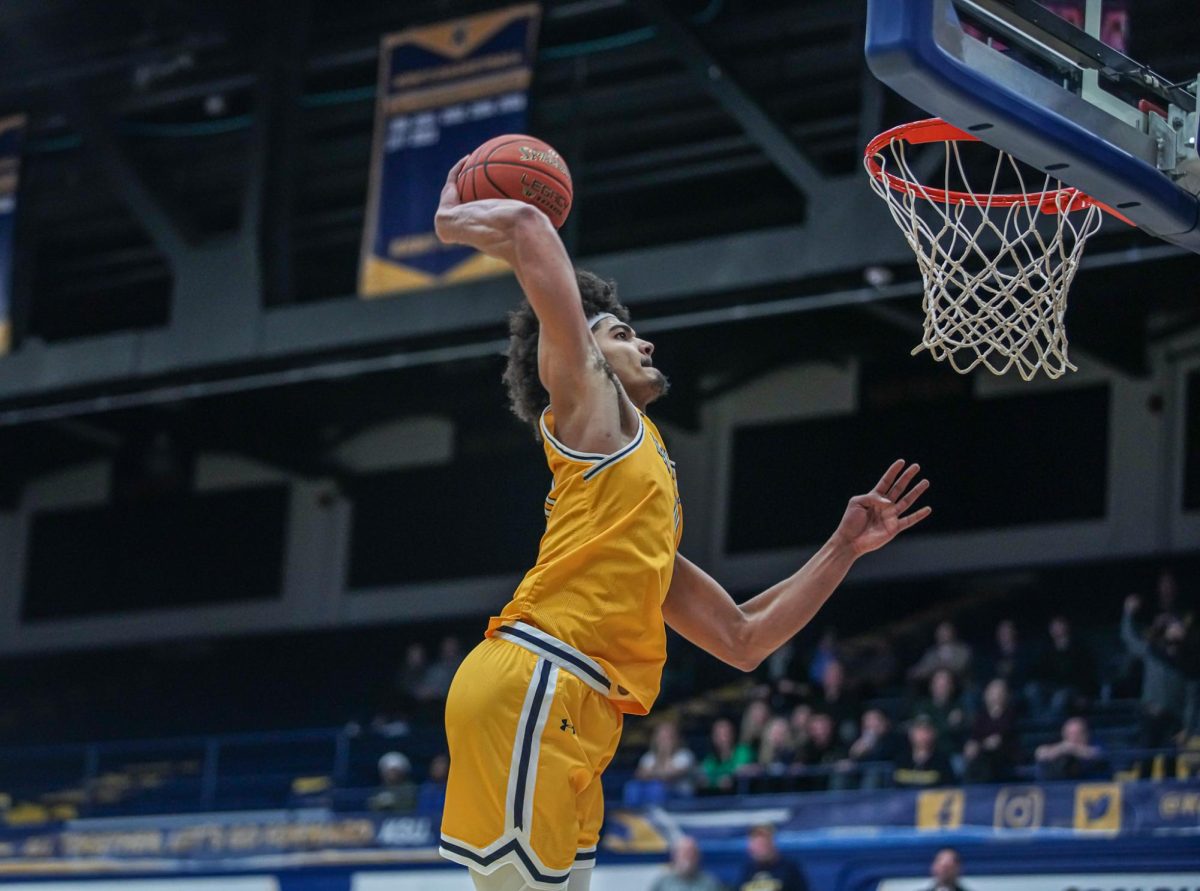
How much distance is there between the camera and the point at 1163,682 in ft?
43.8

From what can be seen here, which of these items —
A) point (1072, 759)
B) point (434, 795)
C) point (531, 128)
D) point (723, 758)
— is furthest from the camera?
point (723, 758)

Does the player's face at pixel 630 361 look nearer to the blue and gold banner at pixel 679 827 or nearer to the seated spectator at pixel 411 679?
the blue and gold banner at pixel 679 827

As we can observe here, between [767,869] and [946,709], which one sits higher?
[946,709]

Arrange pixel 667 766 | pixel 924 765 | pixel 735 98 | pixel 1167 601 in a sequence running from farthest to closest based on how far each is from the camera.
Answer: pixel 1167 601, pixel 667 766, pixel 735 98, pixel 924 765

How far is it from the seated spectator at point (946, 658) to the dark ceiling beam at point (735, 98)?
4.42 m

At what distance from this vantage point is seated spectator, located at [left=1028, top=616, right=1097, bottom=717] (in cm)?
1412

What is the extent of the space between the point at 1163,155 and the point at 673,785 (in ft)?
30.6

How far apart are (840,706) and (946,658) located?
1035mm

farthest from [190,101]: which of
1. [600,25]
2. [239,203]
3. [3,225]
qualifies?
[600,25]

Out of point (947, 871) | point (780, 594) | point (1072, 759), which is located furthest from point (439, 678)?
point (780, 594)

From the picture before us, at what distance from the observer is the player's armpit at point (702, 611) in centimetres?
456

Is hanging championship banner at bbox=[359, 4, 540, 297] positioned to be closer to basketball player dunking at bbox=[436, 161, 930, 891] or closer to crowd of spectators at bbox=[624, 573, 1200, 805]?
crowd of spectators at bbox=[624, 573, 1200, 805]

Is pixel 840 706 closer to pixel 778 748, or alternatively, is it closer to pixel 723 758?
pixel 778 748

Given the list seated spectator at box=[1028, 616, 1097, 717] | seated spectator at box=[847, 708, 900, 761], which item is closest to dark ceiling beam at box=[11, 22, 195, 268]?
seated spectator at box=[847, 708, 900, 761]
